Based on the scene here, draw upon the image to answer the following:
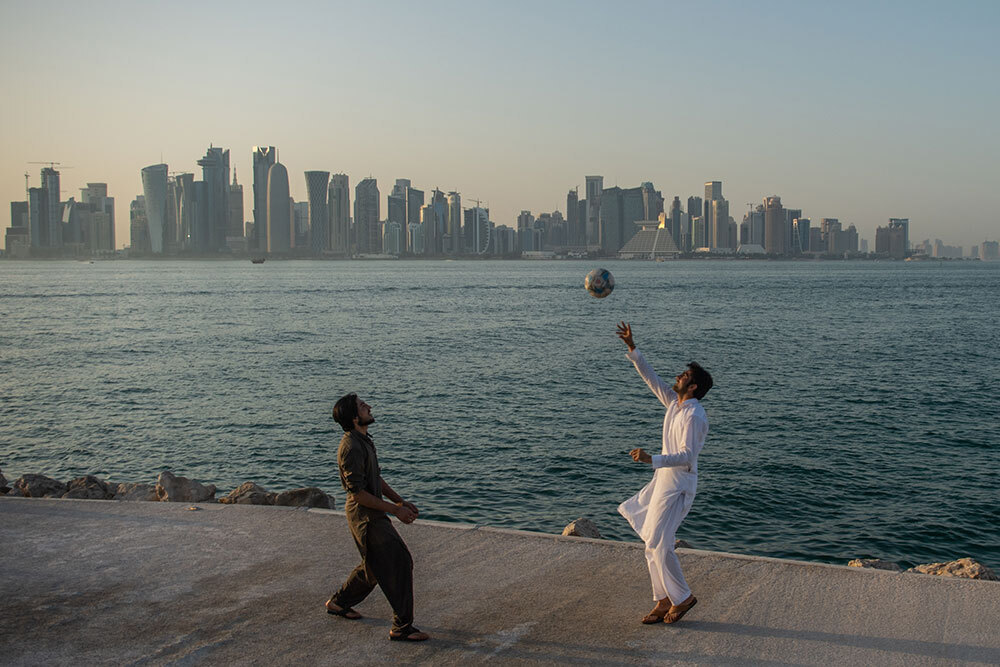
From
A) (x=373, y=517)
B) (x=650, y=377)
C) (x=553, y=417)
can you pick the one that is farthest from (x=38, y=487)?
(x=553, y=417)

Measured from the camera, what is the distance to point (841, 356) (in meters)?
39.6

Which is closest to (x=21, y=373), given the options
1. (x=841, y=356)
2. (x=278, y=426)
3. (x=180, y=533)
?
(x=278, y=426)

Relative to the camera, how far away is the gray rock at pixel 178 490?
10.1 meters

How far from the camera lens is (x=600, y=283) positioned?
8453mm

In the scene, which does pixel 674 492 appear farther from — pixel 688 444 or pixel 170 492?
pixel 170 492

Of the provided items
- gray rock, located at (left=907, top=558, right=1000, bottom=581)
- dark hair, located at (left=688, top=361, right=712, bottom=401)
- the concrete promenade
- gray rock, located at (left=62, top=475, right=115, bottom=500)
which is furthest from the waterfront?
dark hair, located at (left=688, top=361, right=712, bottom=401)

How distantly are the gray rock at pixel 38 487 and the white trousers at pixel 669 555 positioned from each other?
8.21 m

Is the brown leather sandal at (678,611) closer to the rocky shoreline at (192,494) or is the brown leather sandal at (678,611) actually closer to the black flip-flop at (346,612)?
the black flip-flop at (346,612)

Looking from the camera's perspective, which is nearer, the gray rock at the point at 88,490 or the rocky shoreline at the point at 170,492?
the rocky shoreline at the point at 170,492

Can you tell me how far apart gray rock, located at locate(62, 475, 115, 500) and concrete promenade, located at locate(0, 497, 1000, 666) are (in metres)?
2.11

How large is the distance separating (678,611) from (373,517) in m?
2.20

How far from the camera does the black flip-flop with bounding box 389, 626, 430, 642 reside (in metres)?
5.75

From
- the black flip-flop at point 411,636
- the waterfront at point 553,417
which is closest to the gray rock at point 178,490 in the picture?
the black flip-flop at point 411,636

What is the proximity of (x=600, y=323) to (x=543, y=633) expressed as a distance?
55407mm
